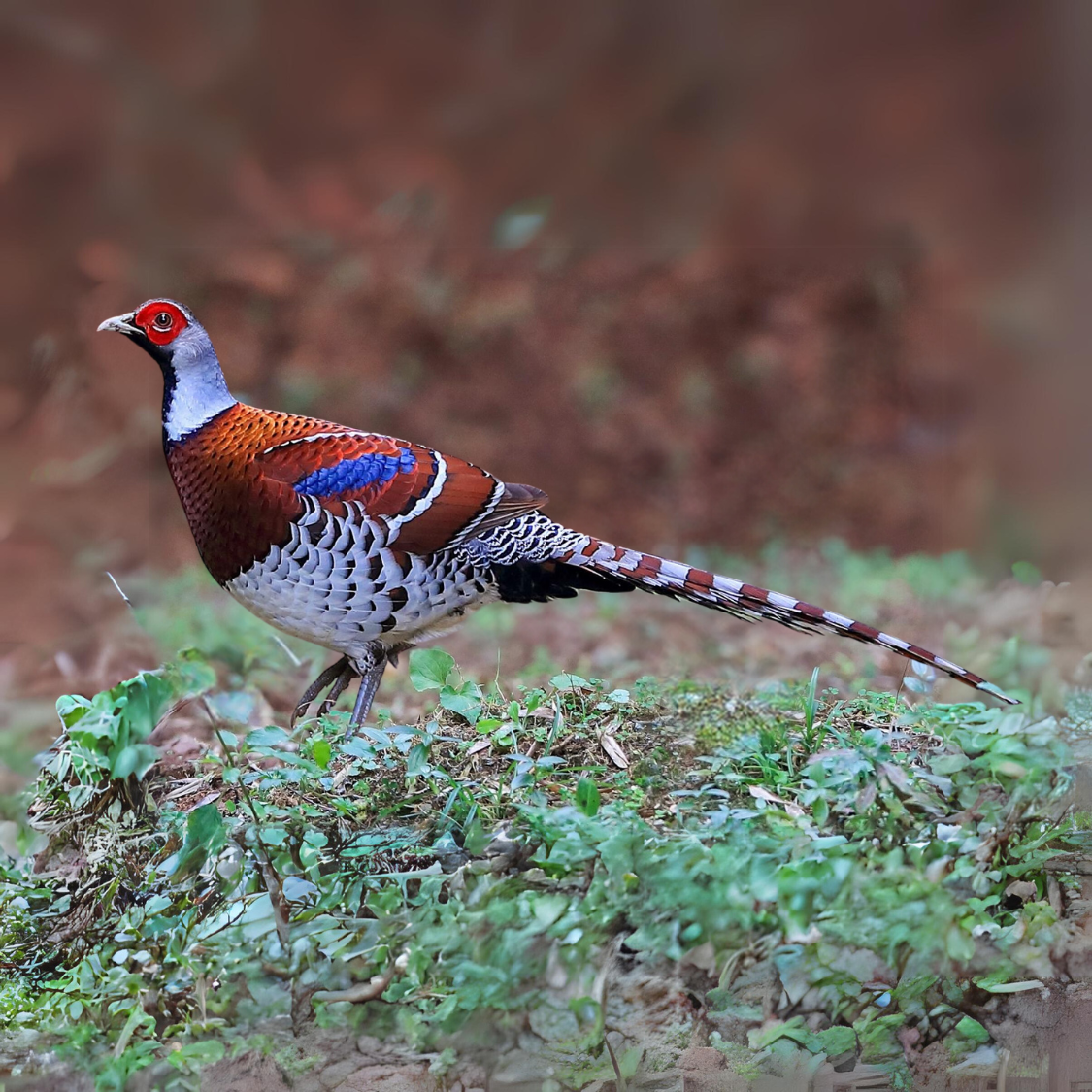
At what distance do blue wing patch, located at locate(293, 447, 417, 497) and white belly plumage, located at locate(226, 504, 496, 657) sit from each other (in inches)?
1.9

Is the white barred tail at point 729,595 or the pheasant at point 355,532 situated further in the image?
the pheasant at point 355,532

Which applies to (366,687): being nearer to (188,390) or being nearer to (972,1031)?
(188,390)

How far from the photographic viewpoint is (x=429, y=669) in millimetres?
2232

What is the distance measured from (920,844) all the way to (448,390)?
3828 millimetres

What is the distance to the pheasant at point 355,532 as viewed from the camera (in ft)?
7.50

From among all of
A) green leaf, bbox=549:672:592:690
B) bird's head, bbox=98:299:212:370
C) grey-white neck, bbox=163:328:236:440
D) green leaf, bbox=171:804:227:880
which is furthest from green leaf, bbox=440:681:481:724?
bird's head, bbox=98:299:212:370

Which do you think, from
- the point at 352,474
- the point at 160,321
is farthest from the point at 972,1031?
the point at 160,321

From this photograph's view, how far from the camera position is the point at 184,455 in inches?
94.7

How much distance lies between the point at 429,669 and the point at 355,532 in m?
0.35

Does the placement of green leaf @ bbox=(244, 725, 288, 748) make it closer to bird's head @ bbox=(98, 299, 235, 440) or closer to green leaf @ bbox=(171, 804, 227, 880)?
green leaf @ bbox=(171, 804, 227, 880)

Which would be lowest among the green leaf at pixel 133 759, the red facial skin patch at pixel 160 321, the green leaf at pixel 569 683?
the green leaf at pixel 133 759

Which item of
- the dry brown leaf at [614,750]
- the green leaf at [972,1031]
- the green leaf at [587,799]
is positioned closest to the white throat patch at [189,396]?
the dry brown leaf at [614,750]

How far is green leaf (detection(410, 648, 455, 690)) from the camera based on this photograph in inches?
87.3

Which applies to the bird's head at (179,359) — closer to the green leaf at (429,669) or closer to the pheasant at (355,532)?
the pheasant at (355,532)
